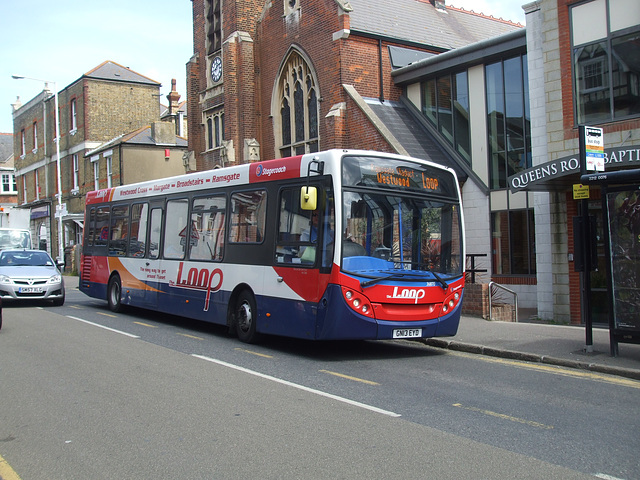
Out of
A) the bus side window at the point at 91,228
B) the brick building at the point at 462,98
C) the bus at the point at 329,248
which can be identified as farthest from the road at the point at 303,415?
the bus side window at the point at 91,228

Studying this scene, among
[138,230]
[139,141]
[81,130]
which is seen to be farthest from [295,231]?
[81,130]

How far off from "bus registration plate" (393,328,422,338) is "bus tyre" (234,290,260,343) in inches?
102

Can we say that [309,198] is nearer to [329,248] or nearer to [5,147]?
[329,248]

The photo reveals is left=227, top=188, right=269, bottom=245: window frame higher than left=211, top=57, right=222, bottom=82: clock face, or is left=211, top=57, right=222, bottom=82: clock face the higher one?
left=211, top=57, right=222, bottom=82: clock face

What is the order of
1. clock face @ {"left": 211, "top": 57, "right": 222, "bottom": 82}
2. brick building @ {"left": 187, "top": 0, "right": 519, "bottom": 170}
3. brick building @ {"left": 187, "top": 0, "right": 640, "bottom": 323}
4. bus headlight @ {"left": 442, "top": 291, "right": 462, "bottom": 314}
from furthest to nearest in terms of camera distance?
clock face @ {"left": 211, "top": 57, "right": 222, "bottom": 82}, brick building @ {"left": 187, "top": 0, "right": 519, "bottom": 170}, brick building @ {"left": 187, "top": 0, "right": 640, "bottom": 323}, bus headlight @ {"left": 442, "top": 291, "right": 462, "bottom": 314}

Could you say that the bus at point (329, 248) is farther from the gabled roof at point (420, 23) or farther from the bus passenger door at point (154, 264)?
the gabled roof at point (420, 23)

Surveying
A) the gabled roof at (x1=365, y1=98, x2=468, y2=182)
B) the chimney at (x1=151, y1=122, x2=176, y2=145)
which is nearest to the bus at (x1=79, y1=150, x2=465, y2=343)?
the gabled roof at (x1=365, y1=98, x2=468, y2=182)

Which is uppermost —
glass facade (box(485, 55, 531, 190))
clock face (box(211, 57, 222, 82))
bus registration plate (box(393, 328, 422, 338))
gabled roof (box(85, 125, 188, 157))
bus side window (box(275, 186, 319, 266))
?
clock face (box(211, 57, 222, 82))

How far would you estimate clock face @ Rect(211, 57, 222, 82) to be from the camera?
2733 centimetres

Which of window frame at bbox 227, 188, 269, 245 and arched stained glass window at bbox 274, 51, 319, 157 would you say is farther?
arched stained glass window at bbox 274, 51, 319, 157

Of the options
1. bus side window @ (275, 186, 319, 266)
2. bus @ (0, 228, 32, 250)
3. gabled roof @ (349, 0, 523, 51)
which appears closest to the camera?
bus side window @ (275, 186, 319, 266)

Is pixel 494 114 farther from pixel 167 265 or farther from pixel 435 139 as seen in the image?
pixel 167 265

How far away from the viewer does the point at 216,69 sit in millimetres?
27594

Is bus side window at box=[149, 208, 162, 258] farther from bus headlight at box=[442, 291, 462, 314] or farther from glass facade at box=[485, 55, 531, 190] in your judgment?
glass facade at box=[485, 55, 531, 190]
